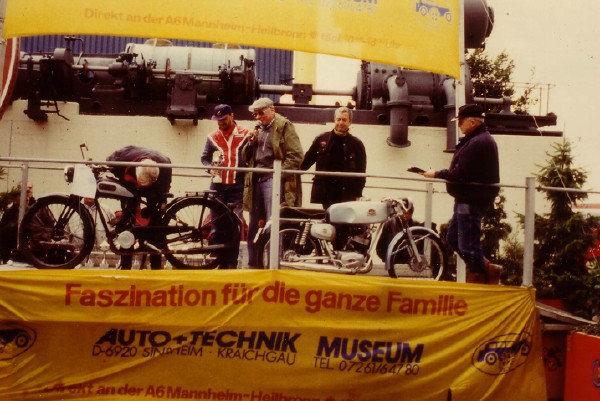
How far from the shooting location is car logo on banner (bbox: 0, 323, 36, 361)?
6.11m

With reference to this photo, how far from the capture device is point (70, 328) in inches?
241

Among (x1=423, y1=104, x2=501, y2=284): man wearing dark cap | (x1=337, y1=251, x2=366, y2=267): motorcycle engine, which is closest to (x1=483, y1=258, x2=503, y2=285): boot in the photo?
(x1=423, y1=104, x2=501, y2=284): man wearing dark cap

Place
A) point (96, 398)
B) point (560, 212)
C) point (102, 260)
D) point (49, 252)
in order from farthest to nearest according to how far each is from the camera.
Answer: point (560, 212)
point (102, 260)
point (49, 252)
point (96, 398)

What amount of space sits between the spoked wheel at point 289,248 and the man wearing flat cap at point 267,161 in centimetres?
16

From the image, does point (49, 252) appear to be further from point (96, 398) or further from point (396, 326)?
point (396, 326)

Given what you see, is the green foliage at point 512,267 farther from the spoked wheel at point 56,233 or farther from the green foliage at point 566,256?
the spoked wheel at point 56,233

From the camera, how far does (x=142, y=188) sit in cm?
702

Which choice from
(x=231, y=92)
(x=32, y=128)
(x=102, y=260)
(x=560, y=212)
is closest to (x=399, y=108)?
(x=231, y=92)

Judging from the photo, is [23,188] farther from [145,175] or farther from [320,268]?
[320,268]

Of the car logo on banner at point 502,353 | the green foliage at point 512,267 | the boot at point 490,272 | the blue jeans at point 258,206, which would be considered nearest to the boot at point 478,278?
the boot at point 490,272

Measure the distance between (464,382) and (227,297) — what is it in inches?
91.4

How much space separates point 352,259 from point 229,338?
1.49m

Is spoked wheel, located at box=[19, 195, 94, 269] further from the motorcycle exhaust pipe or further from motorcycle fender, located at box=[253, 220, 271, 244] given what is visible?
the motorcycle exhaust pipe

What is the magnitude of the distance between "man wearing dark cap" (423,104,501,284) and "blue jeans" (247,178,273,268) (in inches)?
67.0
